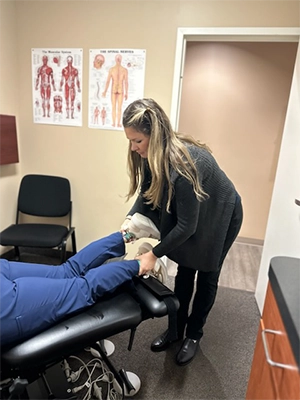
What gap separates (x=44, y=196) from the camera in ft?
7.67

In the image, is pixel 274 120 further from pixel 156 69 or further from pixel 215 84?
pixel 156 69

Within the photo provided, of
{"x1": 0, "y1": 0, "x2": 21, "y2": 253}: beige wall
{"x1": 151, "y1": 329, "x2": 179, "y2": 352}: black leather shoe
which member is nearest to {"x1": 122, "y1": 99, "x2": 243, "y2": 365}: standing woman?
{"x1": 151, "y1": 329, "x2": 179, "y2": 352}: black leather shoe

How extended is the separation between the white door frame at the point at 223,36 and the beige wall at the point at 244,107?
105 cm

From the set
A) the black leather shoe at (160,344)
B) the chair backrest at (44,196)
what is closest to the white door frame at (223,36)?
the chair backrest at (44,196)

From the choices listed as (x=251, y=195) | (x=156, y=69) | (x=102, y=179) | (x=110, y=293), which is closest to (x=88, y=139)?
(x=102, y=179)

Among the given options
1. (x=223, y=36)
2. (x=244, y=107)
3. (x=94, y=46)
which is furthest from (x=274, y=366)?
(x=244, y=107)

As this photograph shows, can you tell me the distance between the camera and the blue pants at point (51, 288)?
35.8 inches

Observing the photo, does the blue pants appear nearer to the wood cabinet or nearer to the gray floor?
the wood cabinet

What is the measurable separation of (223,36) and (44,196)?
1.88 metres

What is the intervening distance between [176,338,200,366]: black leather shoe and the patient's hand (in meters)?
0.59

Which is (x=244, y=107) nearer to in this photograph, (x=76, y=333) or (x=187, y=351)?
(x=187, y=351)

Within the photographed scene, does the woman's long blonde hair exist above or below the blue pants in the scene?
above

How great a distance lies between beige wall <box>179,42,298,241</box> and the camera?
9.17 ft

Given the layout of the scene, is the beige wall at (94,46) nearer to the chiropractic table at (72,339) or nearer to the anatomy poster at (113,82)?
the anatomy poster at (113,82)
